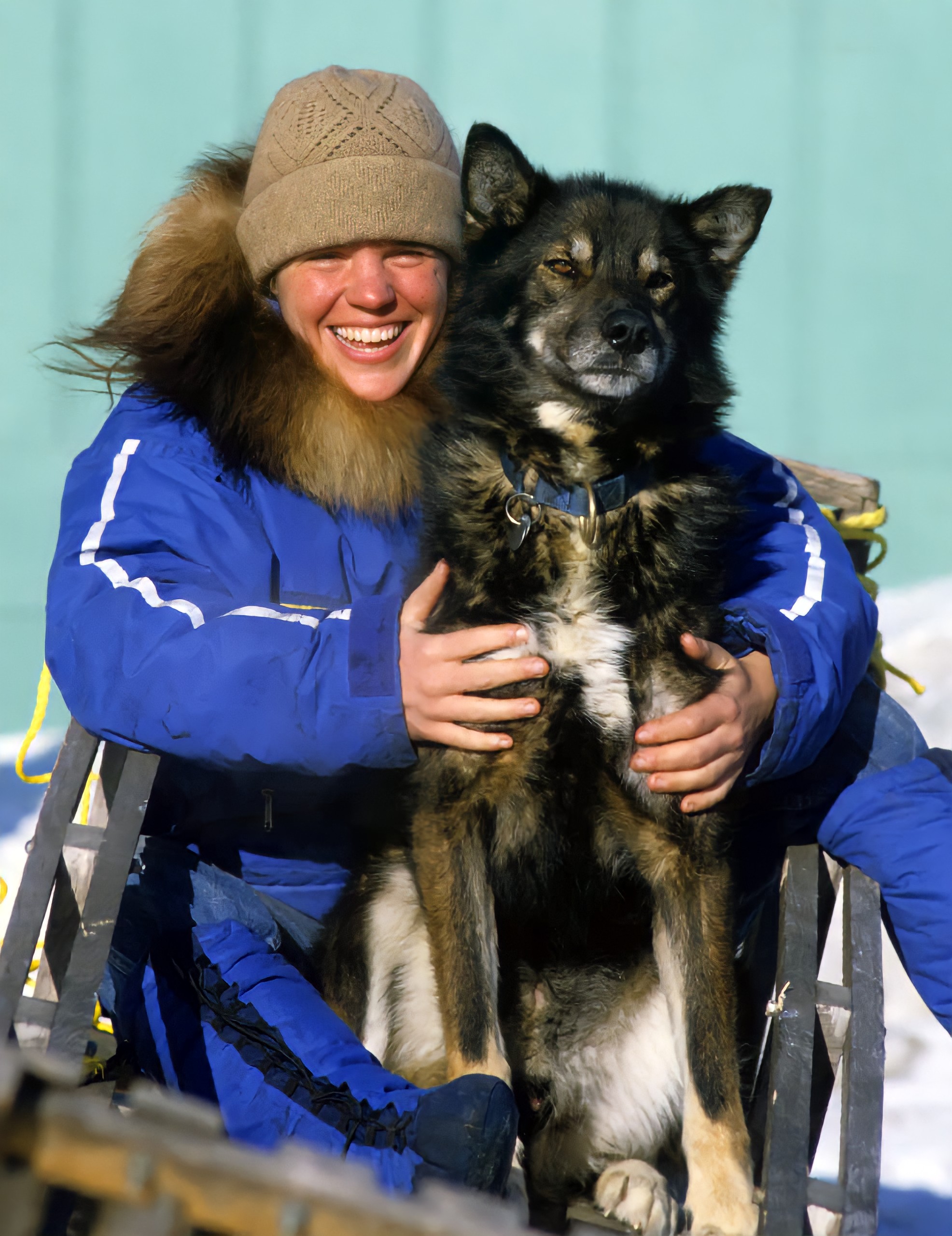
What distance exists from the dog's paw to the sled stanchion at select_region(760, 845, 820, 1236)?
6.1 inches

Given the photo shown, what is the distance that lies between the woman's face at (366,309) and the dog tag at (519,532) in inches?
19.0

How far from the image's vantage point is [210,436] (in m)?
1.99

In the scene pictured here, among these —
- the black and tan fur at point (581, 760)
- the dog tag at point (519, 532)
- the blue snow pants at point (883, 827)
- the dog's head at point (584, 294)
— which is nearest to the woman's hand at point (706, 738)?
the black and tan fur at point (581, 760)

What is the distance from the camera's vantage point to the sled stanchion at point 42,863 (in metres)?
1.61

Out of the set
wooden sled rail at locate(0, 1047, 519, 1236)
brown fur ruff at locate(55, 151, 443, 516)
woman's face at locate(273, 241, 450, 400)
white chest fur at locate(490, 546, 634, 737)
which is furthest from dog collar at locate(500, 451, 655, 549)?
wooden sled rail at locate(0, 1047, 519, 1236)

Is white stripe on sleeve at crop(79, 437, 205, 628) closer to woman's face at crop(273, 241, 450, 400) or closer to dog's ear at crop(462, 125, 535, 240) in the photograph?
woman's face at crop(273, 241, 450, 400)

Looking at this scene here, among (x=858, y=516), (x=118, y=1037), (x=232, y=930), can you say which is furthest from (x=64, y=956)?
(x=858, y=516)

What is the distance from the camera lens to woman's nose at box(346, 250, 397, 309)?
2.04 meters

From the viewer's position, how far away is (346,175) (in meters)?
2.01

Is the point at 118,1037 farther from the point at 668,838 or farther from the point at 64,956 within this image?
the point at 668,838

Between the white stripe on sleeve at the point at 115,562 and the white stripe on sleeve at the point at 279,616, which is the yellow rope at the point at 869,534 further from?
the white stripe on sleeve at the point at 115,562

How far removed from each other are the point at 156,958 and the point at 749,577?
46.9 inches

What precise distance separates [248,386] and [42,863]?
86cm

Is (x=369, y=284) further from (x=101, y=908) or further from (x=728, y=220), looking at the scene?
(x=101, y=908)
